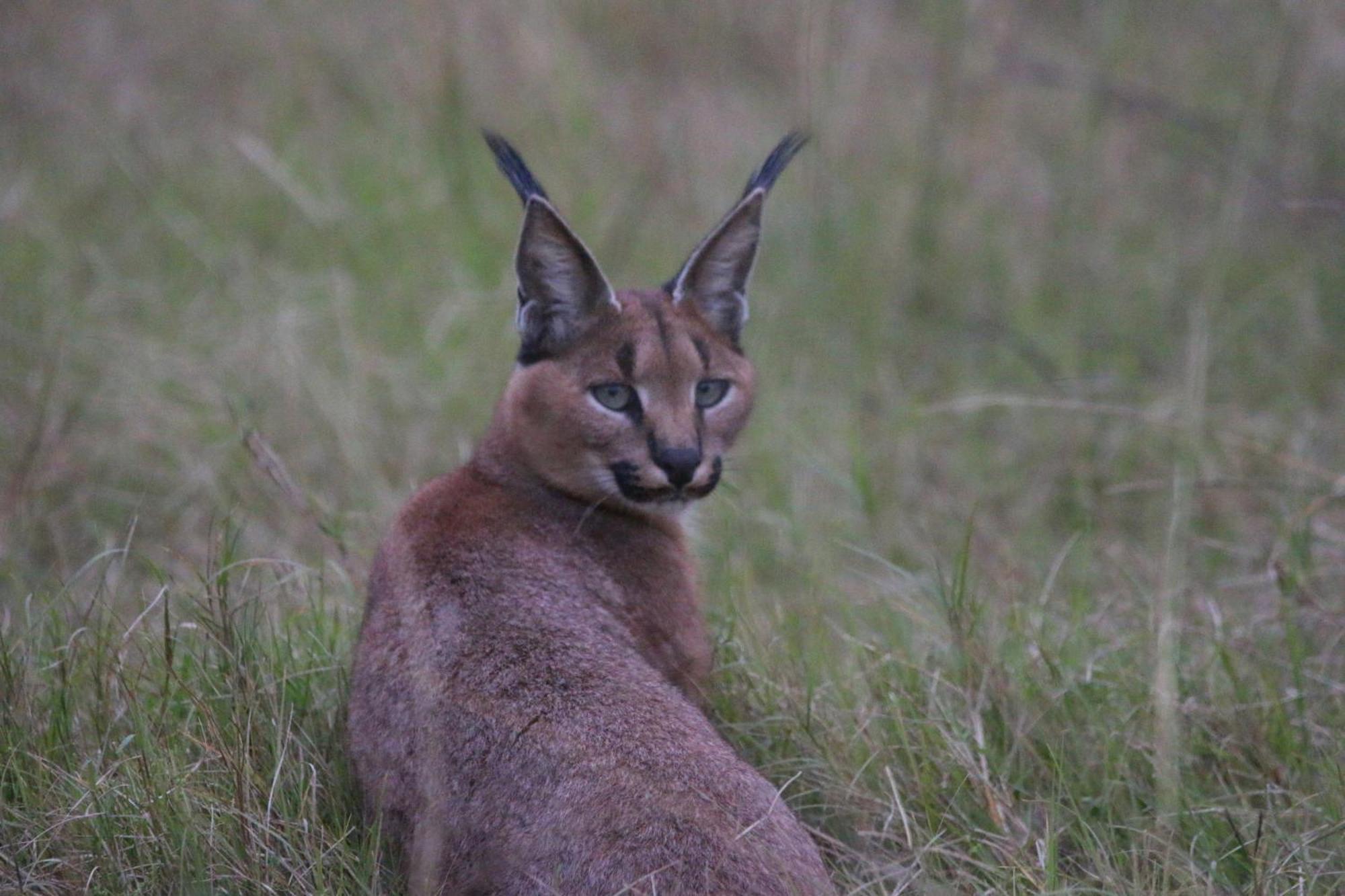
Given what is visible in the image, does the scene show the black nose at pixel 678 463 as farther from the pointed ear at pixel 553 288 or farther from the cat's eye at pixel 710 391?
the pointed ear at pixel 553 288

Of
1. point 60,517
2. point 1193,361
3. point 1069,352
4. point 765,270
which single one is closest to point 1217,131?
point 1069,352

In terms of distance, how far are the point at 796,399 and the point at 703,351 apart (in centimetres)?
286

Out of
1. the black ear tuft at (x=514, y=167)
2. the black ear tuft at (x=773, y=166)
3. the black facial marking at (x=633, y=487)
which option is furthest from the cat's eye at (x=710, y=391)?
the black ear tuft at (x=514, y=167)

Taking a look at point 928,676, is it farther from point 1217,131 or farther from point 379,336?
point 1217,131

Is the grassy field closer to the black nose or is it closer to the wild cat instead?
the wild cat

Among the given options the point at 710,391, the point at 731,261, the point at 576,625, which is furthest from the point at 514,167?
the point at 576,625

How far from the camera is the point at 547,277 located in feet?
15.4

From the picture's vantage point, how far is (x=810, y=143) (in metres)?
8.93

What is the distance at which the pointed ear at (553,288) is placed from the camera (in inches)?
180

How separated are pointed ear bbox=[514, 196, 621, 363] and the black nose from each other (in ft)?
1.82

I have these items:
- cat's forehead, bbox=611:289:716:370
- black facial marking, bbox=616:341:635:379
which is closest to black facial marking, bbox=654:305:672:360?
cat's forehead, bbox=611:289:716:370

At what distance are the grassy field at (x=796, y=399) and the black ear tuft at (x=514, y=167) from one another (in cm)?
130

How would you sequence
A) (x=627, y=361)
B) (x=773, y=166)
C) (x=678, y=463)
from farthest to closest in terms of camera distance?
(x=773, y=166) → (x=627, y=361) → (x=678, y=463)

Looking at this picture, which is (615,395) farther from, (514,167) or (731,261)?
(514,167)
